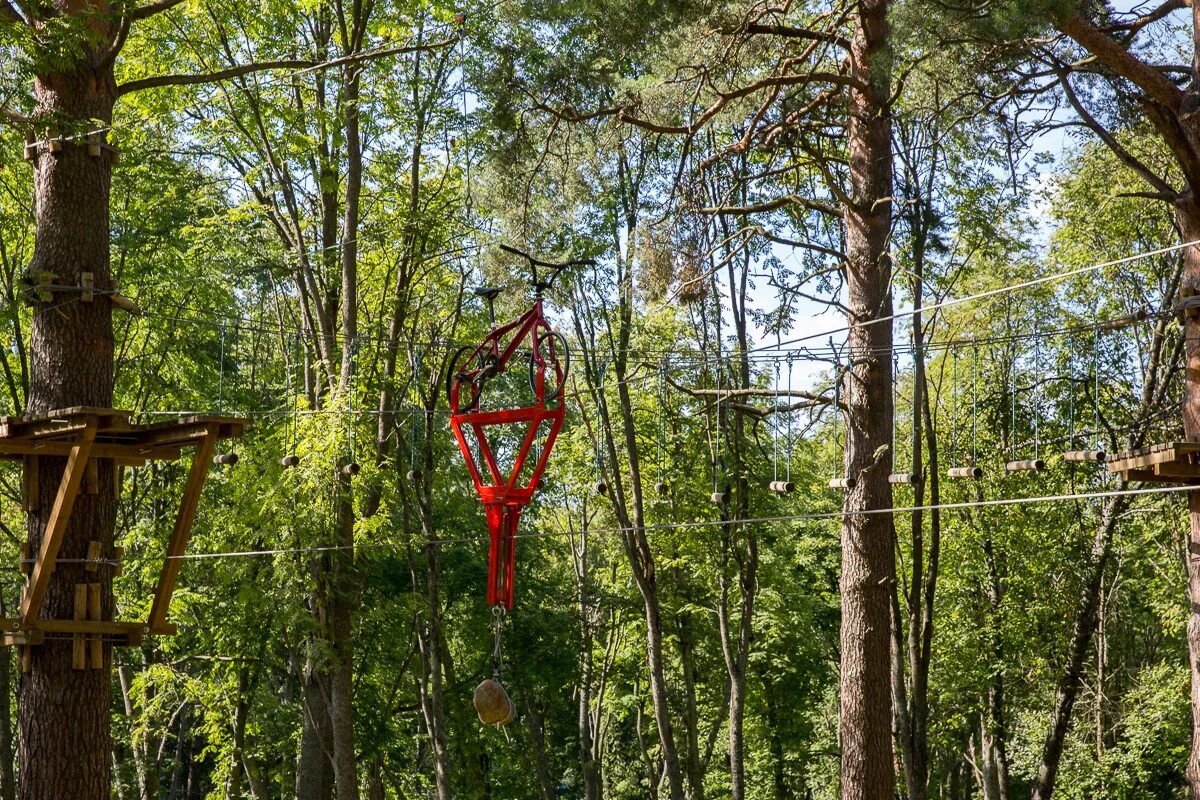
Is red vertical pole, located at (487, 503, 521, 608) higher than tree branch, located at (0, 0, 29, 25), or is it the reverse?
tree branch, located at (0, 0, 29, 25)

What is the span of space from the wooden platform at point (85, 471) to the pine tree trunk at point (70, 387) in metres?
0.08

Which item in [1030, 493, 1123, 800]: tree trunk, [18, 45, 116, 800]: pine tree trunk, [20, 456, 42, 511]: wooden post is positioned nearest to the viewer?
[18, 45, 116, 800]: pine tree trunk

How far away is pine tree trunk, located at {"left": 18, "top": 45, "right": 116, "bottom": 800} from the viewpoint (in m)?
6.64

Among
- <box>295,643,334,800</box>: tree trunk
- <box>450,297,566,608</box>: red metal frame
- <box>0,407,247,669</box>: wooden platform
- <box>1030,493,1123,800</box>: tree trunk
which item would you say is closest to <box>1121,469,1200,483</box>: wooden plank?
<box>450,297,566,608</box>: red metal frame

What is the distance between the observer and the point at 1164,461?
6.38 metres

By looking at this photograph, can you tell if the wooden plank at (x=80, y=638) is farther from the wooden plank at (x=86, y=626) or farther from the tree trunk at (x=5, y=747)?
the tree trunk at (x=5, y=747)

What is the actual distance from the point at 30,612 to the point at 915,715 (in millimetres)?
9099

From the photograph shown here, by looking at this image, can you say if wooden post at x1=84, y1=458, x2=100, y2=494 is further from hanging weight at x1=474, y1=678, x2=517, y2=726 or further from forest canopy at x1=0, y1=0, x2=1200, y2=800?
hanging weight at x1=474, y1=678, x2=517, y2=726

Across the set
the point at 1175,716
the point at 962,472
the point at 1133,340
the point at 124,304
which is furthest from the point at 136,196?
the point at 1175,716

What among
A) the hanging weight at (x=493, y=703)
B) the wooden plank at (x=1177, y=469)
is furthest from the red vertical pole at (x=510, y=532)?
the wooden plank at (x=1177, y=469)

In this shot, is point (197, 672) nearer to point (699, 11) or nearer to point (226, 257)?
point (226, 257)

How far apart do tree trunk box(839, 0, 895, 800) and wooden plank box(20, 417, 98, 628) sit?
17.0 feet

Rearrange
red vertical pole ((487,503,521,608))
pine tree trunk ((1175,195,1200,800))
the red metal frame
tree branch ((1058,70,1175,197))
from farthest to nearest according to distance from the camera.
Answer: tree branch ((1058,70,1175,197))
pine tree trunk ((1175,195,1200,800))
red vertical pole ((487,503,521,608))
the red metal frame

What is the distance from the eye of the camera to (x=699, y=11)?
862 cm
